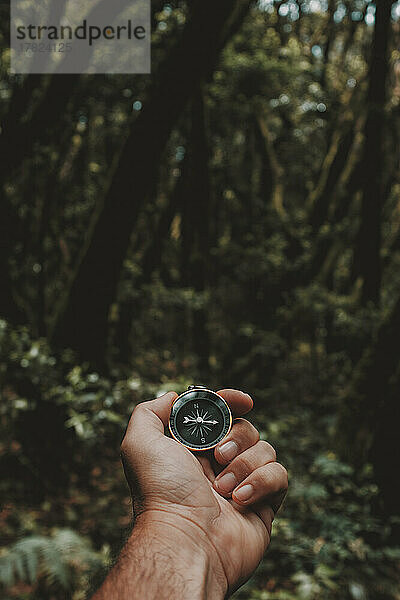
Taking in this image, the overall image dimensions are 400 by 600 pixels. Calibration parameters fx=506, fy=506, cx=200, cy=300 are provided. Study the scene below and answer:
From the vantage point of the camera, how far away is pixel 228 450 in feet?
6.06

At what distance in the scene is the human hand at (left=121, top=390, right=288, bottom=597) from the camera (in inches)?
67.4

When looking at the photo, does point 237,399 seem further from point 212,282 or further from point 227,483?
point 212,282

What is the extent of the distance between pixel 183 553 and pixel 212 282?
28.5ft

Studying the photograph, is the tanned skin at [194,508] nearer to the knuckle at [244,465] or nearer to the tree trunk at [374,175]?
the knuckle at [244,465]

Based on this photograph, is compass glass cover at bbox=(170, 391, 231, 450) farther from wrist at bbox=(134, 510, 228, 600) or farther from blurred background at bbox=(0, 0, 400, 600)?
blurred background at bbox=(0, 0, 400, 600)

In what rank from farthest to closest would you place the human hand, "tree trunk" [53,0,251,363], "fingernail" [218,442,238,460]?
"tree trunk" [53,0,251,363] < "fingernail" [218,442,238,460] < the human hand

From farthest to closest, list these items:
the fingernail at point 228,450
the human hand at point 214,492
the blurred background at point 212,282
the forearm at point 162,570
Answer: the blurred background at point 212,282, the fingernail at point 228,450, the human hand at point 214,492, the forearm at point 162,570

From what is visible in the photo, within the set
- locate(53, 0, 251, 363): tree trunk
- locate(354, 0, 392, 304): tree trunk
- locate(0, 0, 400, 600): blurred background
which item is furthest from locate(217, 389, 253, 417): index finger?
locate(354, 0, 392, 304): tree trunk

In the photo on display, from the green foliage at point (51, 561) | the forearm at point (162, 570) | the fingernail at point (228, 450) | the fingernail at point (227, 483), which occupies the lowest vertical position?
the green foliage at point (51, 561)

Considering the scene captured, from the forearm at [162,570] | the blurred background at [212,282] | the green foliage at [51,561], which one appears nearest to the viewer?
the forearm at [162,570]

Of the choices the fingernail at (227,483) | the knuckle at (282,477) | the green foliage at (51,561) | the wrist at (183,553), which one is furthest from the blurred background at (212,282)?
the knuckle at (282,477)

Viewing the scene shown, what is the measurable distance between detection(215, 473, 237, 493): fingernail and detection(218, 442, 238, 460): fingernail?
0.06 metres

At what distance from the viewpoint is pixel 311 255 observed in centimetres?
988

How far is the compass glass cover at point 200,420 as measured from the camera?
1.89m
